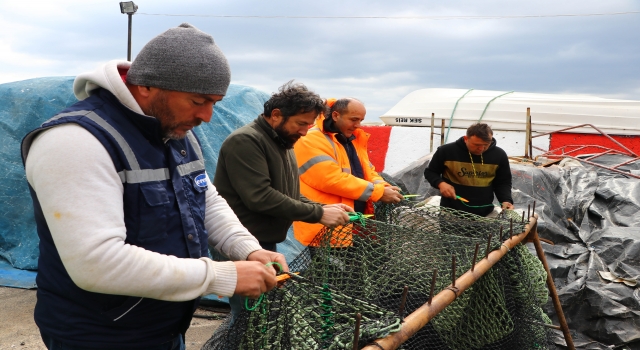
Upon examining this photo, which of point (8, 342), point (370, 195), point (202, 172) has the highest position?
point (202, 172)

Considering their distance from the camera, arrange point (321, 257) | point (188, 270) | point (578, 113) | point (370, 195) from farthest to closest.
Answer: point (578, 113)
point (370, 195)
point (321, 257)
point (188, 270)

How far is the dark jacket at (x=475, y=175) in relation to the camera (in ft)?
16.2

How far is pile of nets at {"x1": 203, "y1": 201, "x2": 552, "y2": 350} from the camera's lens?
1829 millimetres

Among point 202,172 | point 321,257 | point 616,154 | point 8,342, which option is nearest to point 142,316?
point 202,172

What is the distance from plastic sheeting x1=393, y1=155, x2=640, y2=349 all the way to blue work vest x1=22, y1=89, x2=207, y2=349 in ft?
13.7

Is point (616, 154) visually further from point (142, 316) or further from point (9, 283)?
point (142, 316)

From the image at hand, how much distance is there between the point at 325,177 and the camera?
3.40m

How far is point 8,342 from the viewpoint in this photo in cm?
401

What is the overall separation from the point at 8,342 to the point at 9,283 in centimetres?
126

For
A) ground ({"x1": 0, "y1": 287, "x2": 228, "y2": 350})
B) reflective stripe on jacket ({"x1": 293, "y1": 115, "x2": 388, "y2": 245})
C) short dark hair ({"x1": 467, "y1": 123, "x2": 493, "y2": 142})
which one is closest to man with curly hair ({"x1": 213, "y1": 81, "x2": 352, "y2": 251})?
reflective stripe on jacket ({"x1": 293, "y1": 115, "x2": 388, "y2": 245})

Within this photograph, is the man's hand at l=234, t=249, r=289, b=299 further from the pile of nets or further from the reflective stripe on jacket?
the reflective stripe on jacket

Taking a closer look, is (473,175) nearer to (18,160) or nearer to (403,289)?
(403,289)

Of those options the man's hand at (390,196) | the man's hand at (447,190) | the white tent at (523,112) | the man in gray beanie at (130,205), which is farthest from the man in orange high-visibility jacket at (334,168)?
the white tent at (523,112)

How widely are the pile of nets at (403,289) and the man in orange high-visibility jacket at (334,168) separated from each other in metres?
0.26
